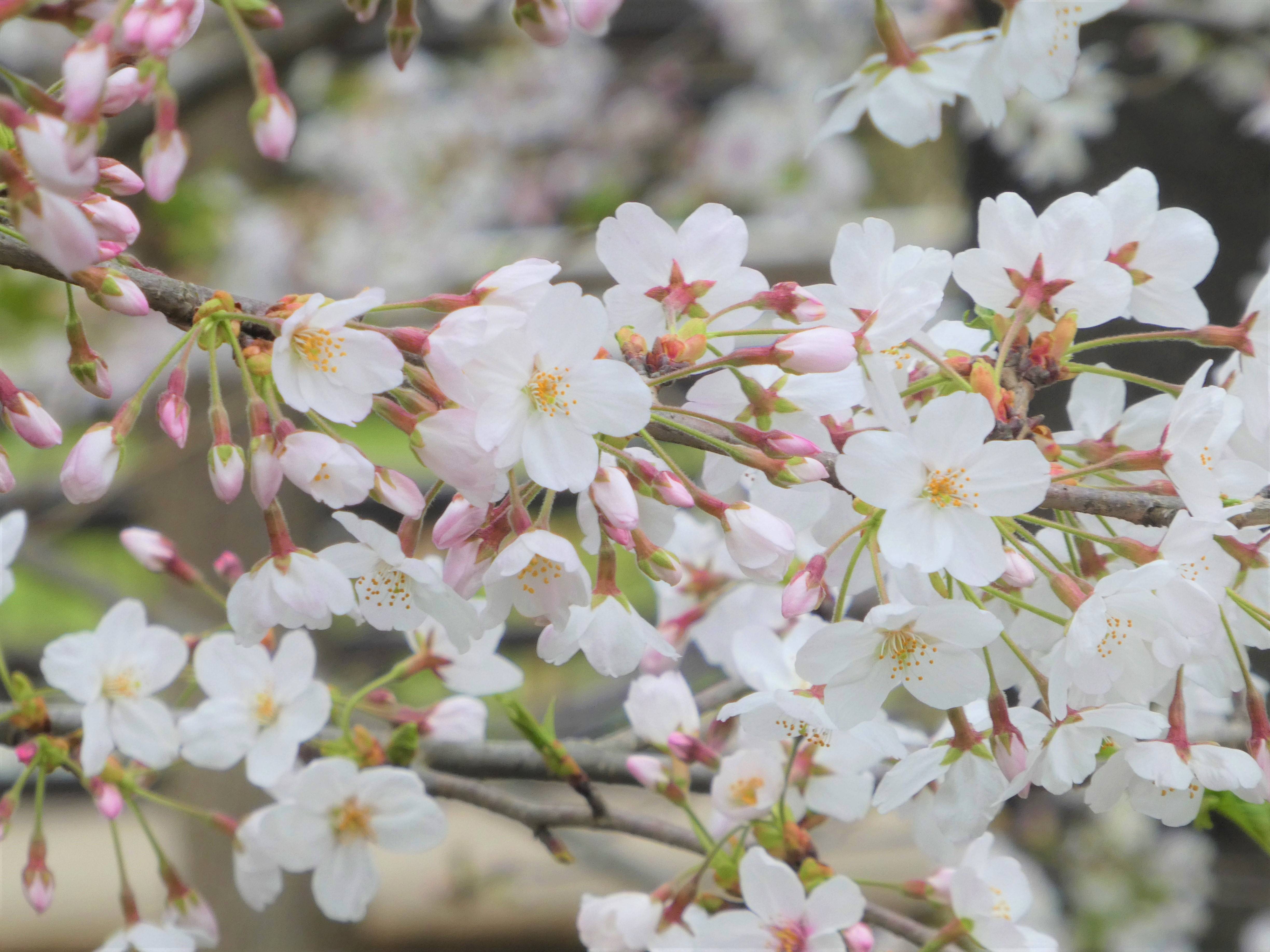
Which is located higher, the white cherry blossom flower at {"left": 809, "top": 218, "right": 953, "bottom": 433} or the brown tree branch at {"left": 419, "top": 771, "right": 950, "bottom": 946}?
the white cherry blossom flower at {"left": 809, "top": 218, "right": 953, "bottom": 433}

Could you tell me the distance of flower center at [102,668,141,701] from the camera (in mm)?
1052

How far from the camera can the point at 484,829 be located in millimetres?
4250

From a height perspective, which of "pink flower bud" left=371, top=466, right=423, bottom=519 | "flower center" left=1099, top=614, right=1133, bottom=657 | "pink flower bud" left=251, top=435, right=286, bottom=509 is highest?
"pink flower bud" left=251, top=435, right=286, bottom=509

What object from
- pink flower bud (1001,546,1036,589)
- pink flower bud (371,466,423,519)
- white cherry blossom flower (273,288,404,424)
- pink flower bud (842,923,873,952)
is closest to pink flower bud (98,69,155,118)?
white cherry blossom flower (273,288,404,424)

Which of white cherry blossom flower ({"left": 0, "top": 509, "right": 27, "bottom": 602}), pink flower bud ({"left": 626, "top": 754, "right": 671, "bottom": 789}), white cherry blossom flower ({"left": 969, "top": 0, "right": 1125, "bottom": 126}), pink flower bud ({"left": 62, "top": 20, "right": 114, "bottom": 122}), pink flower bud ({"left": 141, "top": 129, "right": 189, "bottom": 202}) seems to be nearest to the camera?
pink flower bud ({"left": 62, "top": 20, "right": 114, "bottom": 122})

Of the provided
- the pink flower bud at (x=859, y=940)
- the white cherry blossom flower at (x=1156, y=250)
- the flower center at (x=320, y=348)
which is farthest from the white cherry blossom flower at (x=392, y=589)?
the white cherry blossom flower at (x=1156, y=250)

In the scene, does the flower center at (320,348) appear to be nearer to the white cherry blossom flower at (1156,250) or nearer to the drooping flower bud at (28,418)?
the drooping flower bud at (28,418)

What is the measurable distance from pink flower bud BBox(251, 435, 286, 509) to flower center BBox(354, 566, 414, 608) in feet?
0.36

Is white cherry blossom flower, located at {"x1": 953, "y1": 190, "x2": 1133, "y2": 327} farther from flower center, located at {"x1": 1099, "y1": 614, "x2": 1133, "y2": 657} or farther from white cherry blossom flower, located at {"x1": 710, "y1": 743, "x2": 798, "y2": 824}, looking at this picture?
white cherry blossom flower, located at {"x1": 710, "y1": 743, "x2": 798, "y2": 824}

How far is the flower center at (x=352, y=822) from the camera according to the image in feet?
3.35

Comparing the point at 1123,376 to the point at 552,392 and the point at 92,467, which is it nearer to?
the point at 552,392

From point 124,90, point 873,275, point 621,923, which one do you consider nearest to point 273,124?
point 124,90

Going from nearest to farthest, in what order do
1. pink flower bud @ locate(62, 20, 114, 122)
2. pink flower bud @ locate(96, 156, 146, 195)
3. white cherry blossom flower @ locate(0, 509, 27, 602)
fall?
pink flower bud @ locate(62, 20, 114, 122) < pink flower bud @ locate(96, 156, 146, 195) < white cherry blossom flower @ locate(0, 509, 27, 602)

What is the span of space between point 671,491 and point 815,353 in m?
0.12
